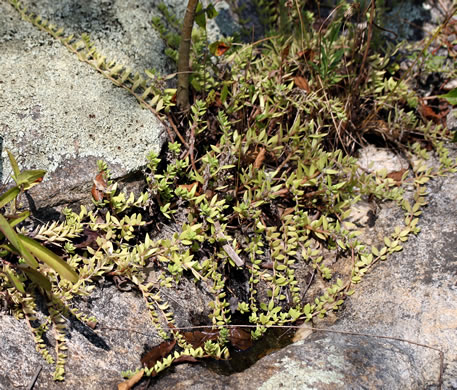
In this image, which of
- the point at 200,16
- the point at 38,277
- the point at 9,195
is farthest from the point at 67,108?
the point at 38,277

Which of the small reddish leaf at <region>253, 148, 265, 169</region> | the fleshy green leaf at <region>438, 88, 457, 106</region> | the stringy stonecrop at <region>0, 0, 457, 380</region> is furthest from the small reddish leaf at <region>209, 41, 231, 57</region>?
the fleshy green leaf at <region>438, 88, 457, 106</region>

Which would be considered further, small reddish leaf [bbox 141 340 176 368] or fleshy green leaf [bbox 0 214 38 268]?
small reddish leaf [bbox 141 340 176 368]

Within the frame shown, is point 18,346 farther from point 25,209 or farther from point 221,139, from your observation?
point 221,139

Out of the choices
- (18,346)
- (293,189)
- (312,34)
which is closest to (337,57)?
(312,34)

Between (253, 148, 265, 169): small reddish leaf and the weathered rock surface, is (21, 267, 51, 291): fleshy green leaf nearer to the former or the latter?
the weathered rock surface

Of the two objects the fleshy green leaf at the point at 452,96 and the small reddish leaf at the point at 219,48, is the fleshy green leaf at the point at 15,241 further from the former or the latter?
the fleshy green leaf at the point at 452,96

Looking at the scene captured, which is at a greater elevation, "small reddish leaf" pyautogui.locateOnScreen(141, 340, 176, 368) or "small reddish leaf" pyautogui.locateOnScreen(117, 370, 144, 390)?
"small reddish leaf" pyautogui.locateOnScreen(117, 370, 144, 390)

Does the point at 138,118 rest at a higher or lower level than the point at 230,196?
higher
